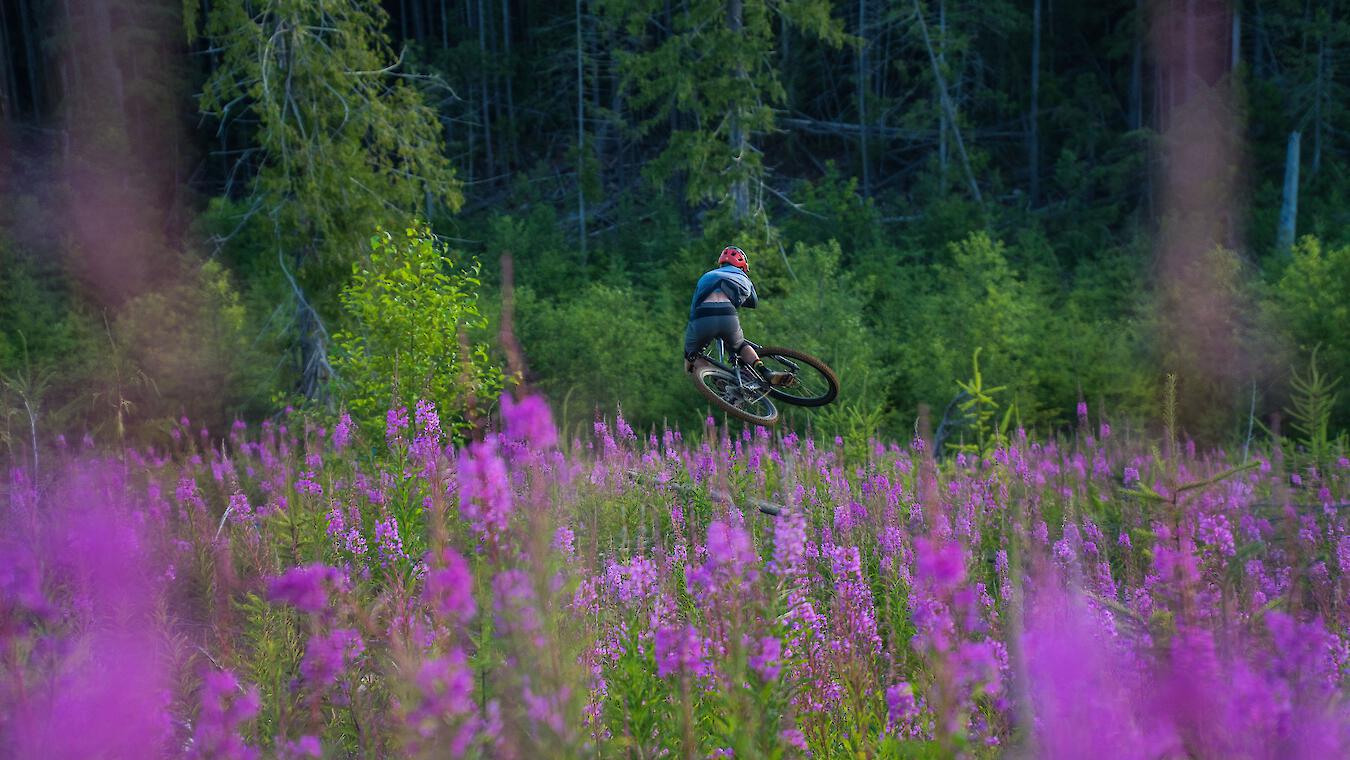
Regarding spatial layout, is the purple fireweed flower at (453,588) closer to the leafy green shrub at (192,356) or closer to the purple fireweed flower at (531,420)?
the purple fireweed flower at (531,420)

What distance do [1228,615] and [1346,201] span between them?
95.9ft

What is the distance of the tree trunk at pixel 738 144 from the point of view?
17.3m

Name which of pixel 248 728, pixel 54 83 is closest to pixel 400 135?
pixel 248 728

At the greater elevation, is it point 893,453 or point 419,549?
point 419,549

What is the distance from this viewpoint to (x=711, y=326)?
5113mm

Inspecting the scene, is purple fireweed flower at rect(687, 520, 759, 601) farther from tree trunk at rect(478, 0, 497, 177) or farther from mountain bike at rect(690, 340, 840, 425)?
tree trunk at rect(478, 0, 497, 177)

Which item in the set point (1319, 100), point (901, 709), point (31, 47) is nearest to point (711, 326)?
point (901, 709)

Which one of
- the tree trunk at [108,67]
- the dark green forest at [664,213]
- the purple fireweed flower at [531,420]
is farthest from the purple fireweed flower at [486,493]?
the tree trunk at [108,67]

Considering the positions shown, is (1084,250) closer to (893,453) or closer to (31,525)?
(893,453)

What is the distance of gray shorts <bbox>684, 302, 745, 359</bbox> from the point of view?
16.7 feet

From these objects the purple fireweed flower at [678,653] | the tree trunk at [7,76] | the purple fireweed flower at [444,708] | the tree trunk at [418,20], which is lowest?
the purple fireweed flower at [678,653]

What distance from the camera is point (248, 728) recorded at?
113 inches

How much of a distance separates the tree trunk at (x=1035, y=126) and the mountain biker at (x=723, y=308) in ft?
99.7

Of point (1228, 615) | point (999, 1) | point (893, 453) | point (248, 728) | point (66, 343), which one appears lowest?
point (66, 343)
